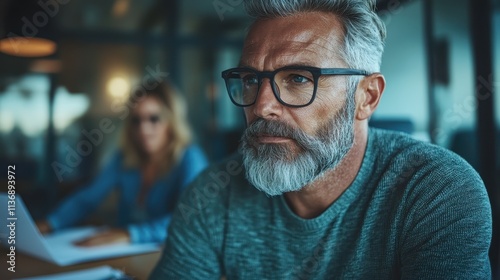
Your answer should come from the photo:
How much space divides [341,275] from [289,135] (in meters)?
0.38

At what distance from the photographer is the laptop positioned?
144cm

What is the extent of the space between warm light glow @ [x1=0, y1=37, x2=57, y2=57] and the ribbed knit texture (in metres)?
4.65

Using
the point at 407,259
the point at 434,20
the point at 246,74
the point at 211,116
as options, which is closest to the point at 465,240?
the point at 407,259

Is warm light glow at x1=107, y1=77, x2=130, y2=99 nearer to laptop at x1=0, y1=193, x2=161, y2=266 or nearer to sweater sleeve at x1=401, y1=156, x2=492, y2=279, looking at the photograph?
laptop at x1=0, y1=193, x2=161, y2=266

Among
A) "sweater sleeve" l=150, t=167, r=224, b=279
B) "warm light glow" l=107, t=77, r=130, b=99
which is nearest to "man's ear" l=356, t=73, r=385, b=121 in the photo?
"sweater sleeve" l=150, t=167, r=224, b=279

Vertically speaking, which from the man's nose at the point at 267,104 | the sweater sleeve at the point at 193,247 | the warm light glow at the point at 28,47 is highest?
the warm light glow at the point at 28,47

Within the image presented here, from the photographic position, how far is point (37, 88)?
18.8ft

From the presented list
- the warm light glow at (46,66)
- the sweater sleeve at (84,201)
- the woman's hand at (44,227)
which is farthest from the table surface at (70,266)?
the warm light glow at (46,66)

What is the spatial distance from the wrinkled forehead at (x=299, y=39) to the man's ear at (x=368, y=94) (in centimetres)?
13

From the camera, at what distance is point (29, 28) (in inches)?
201

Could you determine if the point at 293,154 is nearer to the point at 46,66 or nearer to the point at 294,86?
the point at 294,86

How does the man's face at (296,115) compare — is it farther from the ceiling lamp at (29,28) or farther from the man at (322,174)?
the ceiling lamp at (29,28)

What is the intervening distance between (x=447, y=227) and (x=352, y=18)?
588mm

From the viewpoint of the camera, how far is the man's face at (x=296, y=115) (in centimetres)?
113
